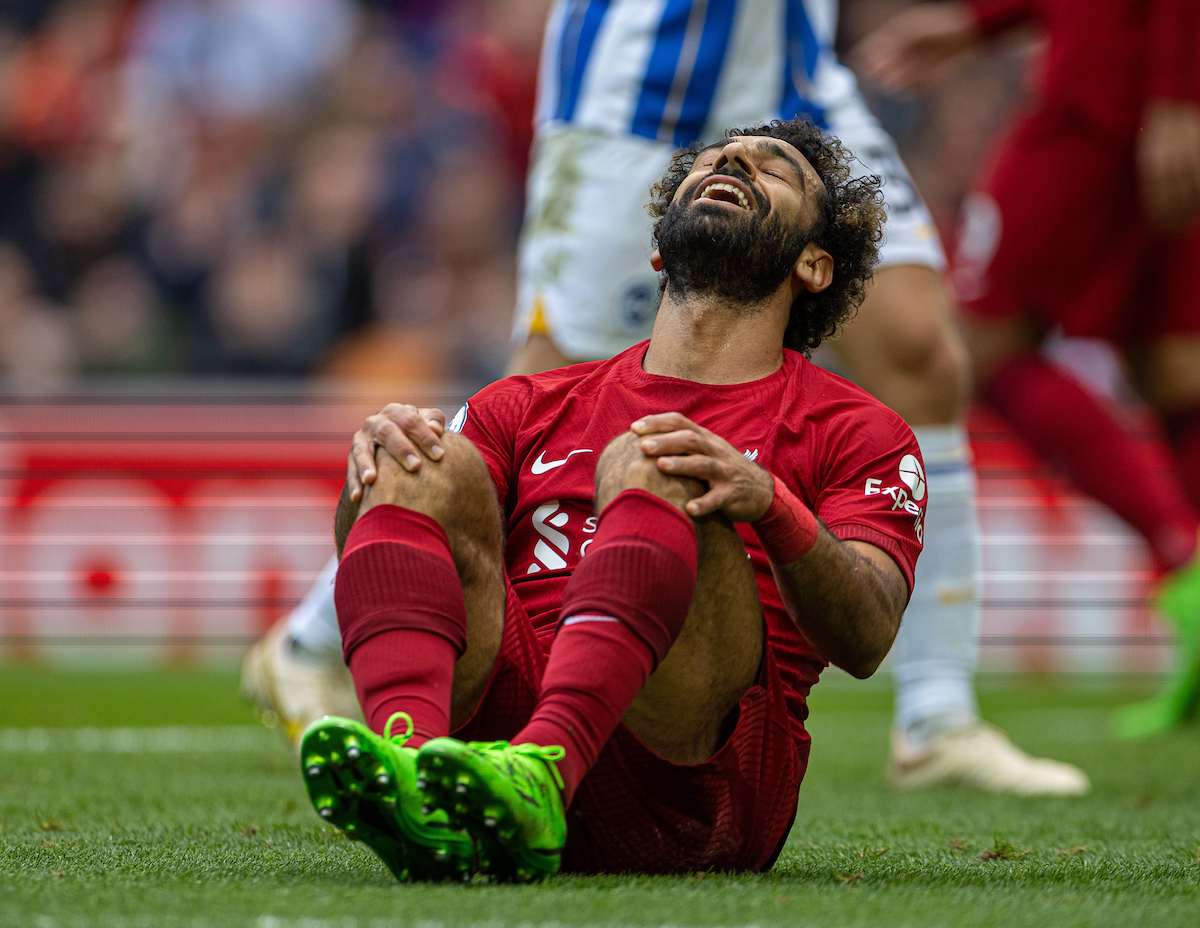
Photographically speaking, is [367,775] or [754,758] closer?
[367,775]

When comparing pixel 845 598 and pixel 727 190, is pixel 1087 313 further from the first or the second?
pixel 845 598

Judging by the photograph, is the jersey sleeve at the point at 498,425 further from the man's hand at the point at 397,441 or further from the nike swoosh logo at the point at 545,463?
the man's hand at the point at 397,441

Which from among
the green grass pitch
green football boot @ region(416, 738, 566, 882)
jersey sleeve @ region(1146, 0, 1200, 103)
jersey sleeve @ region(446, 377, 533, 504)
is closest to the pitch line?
the green grass pitch

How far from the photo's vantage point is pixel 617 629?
179 centimetres

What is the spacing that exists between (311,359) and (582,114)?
4.91 metres

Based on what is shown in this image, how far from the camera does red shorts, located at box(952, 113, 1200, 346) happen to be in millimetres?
4652

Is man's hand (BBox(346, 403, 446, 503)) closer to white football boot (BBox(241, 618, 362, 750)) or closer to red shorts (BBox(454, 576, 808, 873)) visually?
red shorts (BBox(454, 576, 808, 873))

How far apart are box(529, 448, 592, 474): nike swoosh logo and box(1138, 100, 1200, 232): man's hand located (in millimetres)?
2624

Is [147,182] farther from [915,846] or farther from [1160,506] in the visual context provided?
[915,846]

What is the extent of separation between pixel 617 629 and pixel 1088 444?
10.8ft

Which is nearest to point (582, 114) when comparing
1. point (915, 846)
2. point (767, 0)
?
point (767, 0)

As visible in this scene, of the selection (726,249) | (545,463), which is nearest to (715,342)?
(726,249)

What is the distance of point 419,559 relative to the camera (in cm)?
185

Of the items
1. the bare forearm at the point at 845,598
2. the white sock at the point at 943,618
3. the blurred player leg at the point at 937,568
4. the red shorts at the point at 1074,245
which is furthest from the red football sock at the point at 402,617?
the red shorts at the point at 1074,245
